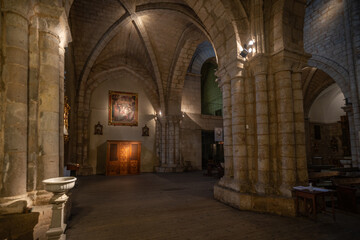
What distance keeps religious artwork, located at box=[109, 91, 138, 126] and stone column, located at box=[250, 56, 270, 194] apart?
8517 mm

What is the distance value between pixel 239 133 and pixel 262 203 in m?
1.57

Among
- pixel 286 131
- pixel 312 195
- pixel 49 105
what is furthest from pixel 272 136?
pixel 49 105

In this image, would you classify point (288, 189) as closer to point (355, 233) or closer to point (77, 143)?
point (355, 233)

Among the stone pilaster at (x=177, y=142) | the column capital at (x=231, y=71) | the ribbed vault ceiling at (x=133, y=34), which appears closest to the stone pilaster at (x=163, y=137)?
the stone pilaster at (x=177, y=142)

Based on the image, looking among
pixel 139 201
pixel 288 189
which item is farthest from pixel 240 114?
pixel 139 201

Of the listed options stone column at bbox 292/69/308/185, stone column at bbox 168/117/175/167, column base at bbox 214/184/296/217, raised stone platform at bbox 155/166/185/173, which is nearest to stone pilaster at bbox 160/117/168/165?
stone column at bbox 168/117/175/167

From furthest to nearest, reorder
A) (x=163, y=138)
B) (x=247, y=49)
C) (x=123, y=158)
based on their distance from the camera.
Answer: (x=163, y=138) → (x=123, y=158) → (x=247, y=49)

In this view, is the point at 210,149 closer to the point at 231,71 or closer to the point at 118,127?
the point at 118,127

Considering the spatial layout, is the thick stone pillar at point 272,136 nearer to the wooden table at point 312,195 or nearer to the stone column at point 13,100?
the wooden table at point 312,195

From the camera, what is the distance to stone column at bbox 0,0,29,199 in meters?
2.78

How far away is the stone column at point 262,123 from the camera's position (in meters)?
4.30

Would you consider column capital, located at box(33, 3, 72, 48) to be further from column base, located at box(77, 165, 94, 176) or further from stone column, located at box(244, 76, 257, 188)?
column base, located at box(77, 165, 94, 176)

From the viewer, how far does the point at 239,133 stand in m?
4.62

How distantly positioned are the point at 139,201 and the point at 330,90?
57.4ft
